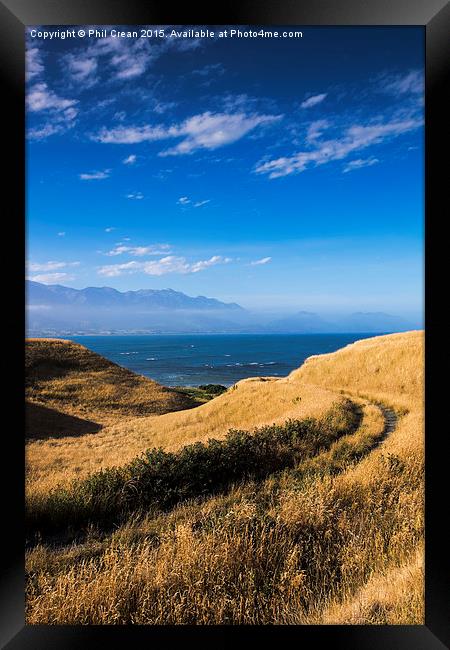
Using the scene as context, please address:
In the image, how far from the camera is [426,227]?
2941 millimetres

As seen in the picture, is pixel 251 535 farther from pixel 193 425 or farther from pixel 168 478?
pixel 193 425

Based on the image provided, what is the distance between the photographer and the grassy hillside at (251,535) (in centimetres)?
297

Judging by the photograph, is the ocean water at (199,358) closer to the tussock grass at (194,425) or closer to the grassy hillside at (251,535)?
the tussock grass at (194,425)

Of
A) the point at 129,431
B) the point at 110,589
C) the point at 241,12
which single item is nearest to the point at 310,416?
the point at 110,589

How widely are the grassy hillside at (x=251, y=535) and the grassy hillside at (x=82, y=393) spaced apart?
1151 centimetres

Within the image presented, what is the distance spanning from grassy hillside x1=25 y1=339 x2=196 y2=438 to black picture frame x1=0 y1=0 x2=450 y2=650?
13327mm

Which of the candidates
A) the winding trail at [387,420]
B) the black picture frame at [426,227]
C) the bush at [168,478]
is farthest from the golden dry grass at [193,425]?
the black picture frame at [426,227]

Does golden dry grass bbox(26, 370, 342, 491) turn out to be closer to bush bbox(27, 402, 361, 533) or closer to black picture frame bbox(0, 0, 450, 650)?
bush bbox(27, 402, 361, 533)

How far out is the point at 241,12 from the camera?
297cm

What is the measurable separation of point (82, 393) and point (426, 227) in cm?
2136

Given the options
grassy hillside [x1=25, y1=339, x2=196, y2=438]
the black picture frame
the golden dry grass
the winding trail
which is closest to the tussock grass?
the golden dry grass

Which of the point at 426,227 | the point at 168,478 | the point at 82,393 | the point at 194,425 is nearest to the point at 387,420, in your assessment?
the point at 168,478

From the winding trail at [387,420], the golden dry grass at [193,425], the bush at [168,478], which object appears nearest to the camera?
the bush at [168,478]

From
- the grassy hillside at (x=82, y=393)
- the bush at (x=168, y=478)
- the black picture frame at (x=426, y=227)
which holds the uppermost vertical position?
the black picture frame at (x=426, y=227)
